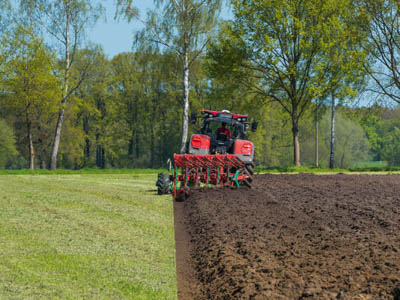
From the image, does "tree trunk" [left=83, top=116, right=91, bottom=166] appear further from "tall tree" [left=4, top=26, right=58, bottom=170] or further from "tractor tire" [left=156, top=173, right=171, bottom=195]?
"tractor tire" [left=156, top=173, right=171, bottom=195]

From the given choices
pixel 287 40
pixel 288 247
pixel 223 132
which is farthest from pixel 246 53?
pixel 288 247

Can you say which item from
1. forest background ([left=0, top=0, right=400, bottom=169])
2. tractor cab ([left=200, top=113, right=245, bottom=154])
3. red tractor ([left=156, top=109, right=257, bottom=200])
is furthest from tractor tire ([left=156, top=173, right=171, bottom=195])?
forest background ([left=0, top=0, right=400, bottom=169])

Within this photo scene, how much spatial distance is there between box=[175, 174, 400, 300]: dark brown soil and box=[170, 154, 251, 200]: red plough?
0.98 meters

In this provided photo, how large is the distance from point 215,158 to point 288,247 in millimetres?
6394

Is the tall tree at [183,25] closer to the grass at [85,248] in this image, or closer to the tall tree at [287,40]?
the tall tree at [287,40]

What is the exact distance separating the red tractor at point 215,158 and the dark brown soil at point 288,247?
1119 mm

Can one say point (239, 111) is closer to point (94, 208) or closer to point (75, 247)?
point (94, 208)

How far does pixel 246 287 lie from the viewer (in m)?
4.91

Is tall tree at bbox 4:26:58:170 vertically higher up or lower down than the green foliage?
higher up

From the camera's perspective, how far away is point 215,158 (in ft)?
41.9

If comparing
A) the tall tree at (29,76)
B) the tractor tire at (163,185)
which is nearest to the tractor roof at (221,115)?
the tractor tire at (163,185)

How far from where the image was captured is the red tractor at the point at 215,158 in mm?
12477

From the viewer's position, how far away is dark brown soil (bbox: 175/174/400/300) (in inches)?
194

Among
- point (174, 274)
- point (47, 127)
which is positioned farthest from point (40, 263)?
point (47, 127)
